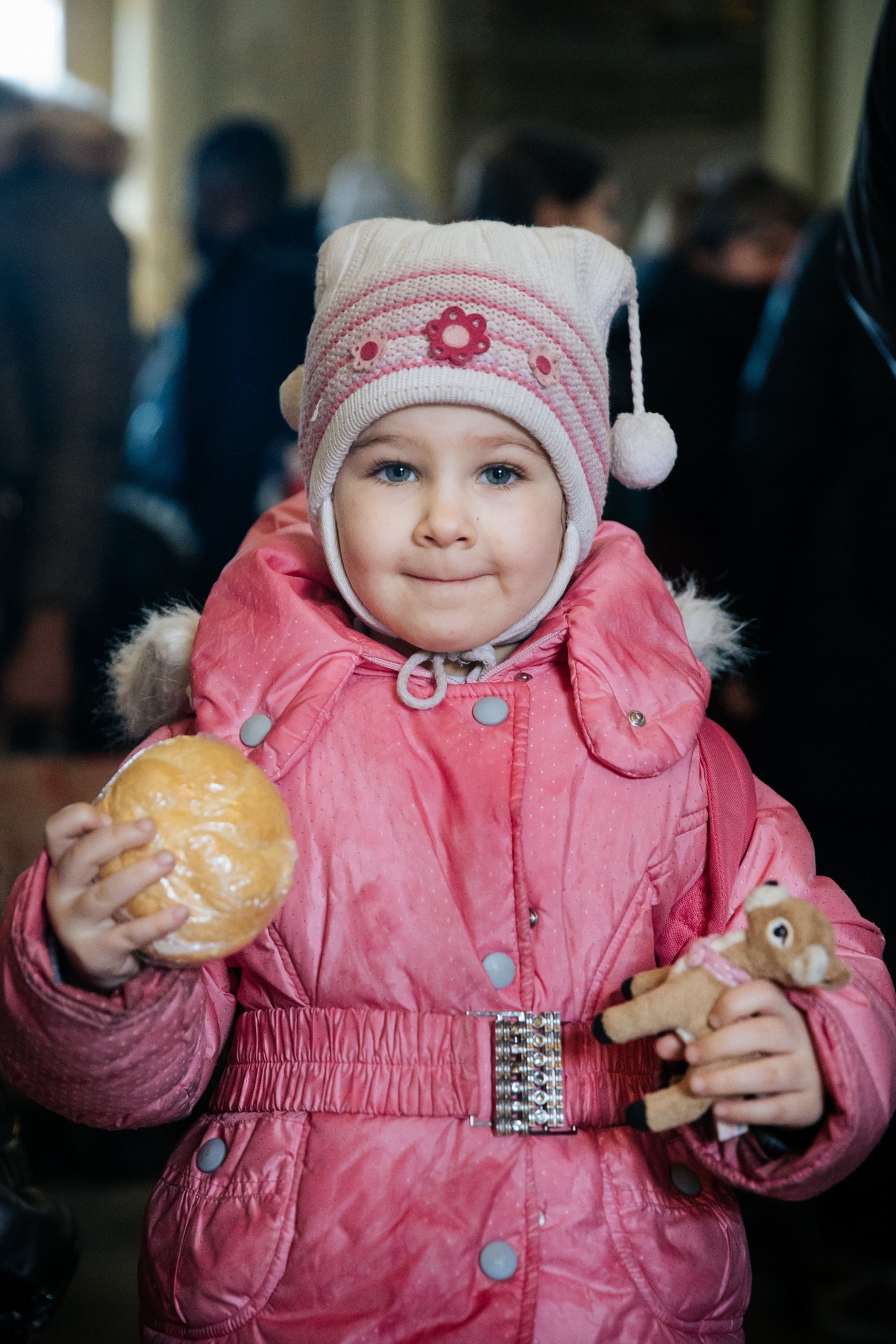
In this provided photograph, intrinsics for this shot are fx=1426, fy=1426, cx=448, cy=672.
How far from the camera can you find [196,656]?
4.38 ft

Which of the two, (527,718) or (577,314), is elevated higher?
(577,314)

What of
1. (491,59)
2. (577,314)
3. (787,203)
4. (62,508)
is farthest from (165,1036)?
(491,59)

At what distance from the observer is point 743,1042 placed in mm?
1073

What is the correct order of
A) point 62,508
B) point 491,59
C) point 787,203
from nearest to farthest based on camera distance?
point 62,508, point 787,203, point 491,59

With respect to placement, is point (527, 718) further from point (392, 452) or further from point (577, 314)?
point (577, 314)

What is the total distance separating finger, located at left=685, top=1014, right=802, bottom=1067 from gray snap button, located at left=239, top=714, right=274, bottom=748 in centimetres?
46

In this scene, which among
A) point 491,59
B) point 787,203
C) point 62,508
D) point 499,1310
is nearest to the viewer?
point 499,1310

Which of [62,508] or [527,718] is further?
[62,508]

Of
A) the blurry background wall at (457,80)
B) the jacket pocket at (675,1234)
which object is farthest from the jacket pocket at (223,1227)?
the blurry background wall at (457,80)

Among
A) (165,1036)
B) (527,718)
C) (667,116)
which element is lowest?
(667,116)

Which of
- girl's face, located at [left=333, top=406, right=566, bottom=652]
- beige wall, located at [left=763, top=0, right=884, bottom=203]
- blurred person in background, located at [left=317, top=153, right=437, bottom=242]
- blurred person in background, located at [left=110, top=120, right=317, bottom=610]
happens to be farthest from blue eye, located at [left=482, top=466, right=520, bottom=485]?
beige wall, located at [left=763, top=0, right=884, bottom=203]

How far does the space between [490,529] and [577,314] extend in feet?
0.76

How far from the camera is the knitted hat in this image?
4.15 feet

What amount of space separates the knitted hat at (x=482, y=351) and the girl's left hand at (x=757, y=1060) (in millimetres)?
405
